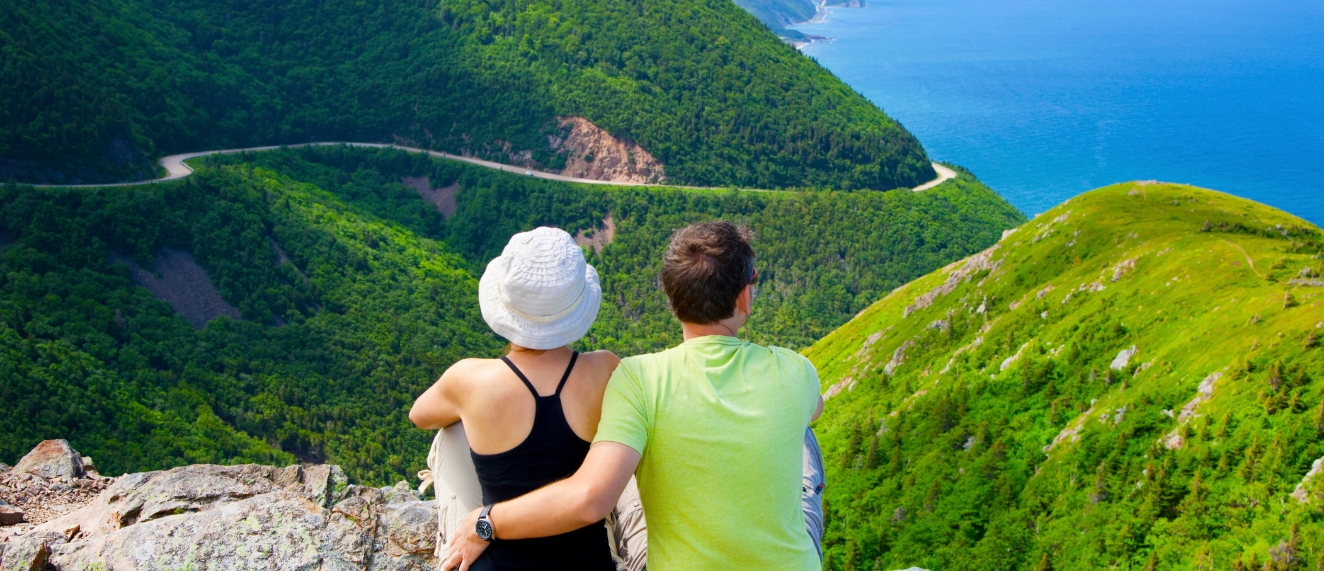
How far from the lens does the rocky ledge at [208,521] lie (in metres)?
8.49

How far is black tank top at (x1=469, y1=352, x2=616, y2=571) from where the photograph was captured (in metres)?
6.04

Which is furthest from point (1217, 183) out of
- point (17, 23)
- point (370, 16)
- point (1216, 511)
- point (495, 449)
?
→ point (495, 449)

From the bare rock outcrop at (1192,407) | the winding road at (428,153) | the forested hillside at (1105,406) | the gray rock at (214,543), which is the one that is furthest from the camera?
the winding road at (428,153)

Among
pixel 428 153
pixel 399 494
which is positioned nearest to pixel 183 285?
pixel 428 153

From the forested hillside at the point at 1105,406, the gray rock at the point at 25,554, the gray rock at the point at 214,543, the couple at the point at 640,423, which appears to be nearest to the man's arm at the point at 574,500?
the couple at the point at 640,423

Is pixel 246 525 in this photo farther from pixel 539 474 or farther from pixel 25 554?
pixel 539 474

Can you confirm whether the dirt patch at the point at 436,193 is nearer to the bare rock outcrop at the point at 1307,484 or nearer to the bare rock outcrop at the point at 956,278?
the bare rock outcrop at the point at 956,278

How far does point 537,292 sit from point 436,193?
102 metres

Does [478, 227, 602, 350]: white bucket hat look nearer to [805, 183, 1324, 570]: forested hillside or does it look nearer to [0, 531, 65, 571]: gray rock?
[0, 531, 65, 571]: gray rock

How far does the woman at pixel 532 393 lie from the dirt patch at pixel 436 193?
98626 mm

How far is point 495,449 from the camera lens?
241 inches

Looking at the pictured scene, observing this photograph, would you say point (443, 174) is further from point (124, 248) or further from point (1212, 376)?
point (1212, 376)

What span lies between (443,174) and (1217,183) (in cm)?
12090

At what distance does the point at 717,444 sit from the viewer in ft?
19.0
